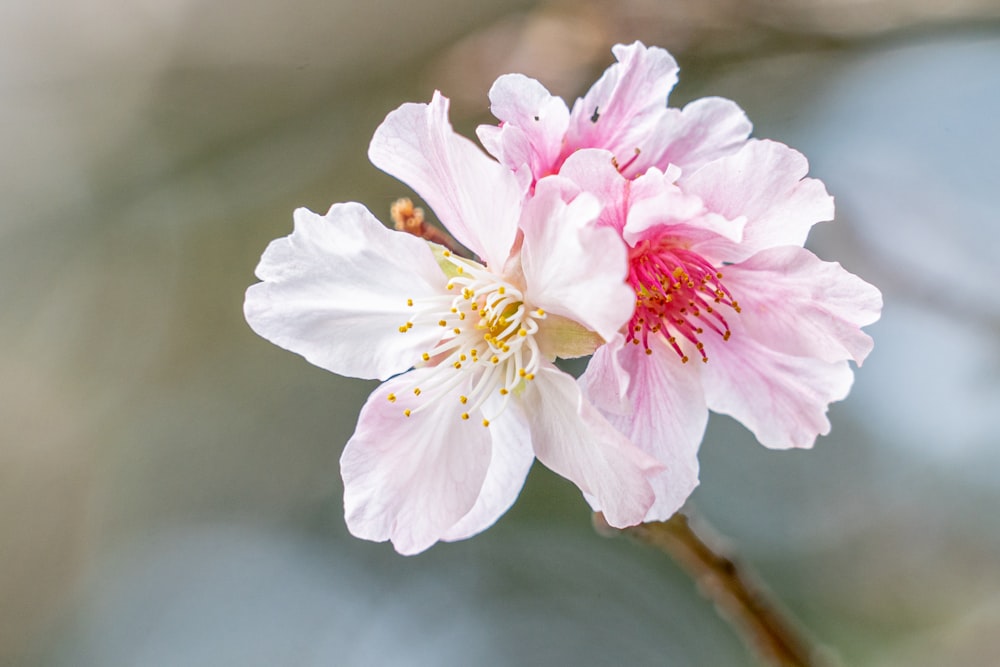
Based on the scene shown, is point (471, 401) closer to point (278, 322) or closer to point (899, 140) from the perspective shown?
point (278, 322)

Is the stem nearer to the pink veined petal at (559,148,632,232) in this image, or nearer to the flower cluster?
the flower cluster

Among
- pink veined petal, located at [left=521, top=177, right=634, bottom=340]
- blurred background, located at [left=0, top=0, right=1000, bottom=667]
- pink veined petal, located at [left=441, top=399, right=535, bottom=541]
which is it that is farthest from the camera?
blurred background, located at [left=0, top=0, right=1000, bottom=667]

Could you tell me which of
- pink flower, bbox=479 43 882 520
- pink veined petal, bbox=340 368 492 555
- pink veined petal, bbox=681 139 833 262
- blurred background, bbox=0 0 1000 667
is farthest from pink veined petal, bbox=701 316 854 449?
blurred background, bbox=0 0 1000 667

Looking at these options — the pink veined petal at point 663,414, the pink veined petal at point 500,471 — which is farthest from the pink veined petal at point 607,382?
the pink veined petal at point 500,471

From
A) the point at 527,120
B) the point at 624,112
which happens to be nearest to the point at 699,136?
the point at 624,112

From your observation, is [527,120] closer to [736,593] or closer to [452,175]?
[452,175]

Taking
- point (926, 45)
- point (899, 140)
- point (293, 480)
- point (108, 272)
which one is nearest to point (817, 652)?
point (926, 45)
